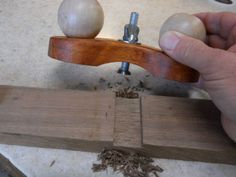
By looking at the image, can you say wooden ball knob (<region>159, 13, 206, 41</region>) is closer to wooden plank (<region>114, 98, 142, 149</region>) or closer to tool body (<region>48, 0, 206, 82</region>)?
tool body (<region>48, 0, 206, 82</region>)

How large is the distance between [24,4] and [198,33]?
458mm

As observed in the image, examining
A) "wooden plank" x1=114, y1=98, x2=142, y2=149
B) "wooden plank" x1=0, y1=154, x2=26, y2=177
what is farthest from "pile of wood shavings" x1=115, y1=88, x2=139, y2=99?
"wooden plank" x1=0, y1=154, x2=26, y2=177

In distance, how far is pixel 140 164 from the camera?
0.38m

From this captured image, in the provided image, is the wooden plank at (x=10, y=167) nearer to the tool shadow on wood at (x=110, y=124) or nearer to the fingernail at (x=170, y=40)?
the tool shadow on wood at (x=110, y=124)

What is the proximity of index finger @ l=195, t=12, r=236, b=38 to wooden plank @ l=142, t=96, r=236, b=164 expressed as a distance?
0.60 ft

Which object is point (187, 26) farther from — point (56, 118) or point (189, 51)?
point (56, 118)

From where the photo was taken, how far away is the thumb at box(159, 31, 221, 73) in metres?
0.38

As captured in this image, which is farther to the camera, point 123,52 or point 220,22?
point 220,22

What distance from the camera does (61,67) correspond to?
0.53 m

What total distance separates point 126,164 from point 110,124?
0.06 meters

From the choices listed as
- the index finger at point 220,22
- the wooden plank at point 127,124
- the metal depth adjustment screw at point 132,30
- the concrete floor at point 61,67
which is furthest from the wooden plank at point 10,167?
the index finger at point 220,22

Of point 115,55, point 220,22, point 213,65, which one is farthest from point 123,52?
point 220,22

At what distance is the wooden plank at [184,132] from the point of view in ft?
1.24

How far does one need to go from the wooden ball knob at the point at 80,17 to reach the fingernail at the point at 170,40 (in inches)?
3.8
